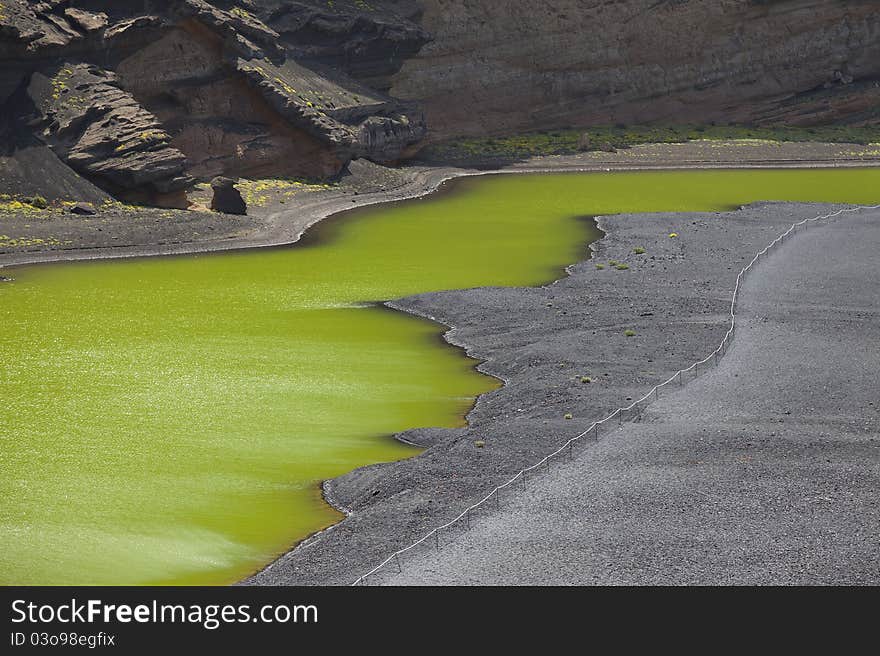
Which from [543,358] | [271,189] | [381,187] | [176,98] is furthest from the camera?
[381,187]

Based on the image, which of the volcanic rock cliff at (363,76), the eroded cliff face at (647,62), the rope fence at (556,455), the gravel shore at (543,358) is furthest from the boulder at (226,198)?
the eroded cliff face at (647,62)

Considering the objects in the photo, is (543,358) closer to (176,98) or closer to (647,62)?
(176,98)

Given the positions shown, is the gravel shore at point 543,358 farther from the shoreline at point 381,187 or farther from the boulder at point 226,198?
the boulder at point 226,198

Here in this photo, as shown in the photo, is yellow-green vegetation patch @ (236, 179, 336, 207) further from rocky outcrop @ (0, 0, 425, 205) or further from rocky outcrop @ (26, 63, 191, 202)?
rocky outcrop @ (26, 63, 191, 202)

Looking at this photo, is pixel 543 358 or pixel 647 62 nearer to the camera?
pixel 543 358

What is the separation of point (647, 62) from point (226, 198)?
44.3m

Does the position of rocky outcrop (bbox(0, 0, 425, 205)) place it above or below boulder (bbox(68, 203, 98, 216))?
above

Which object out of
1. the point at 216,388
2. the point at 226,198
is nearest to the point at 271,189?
the point at 226,198

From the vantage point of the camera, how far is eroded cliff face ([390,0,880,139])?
93875 mm

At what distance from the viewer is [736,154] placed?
8988 cm

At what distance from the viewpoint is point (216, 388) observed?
115ft

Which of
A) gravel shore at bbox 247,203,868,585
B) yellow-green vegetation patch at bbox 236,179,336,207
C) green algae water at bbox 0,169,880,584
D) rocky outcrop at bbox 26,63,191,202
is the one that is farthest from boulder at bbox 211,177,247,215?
gravel shore at bbox 247,203,868,585

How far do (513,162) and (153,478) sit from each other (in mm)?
61284

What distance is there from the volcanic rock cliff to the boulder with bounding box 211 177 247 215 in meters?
1.65
